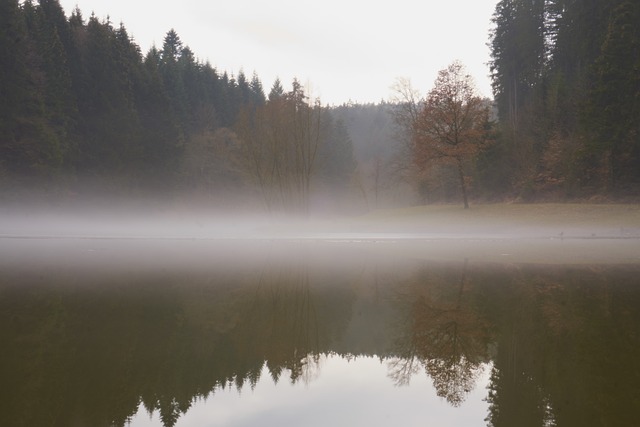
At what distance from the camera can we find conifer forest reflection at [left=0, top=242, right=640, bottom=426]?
5602mm

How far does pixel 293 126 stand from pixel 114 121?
96.3ft

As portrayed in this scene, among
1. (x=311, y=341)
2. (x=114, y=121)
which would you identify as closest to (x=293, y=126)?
(x=114, y=121)

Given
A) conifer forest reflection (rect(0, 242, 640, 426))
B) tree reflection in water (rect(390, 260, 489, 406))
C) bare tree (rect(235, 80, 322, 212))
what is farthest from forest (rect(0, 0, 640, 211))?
tree reflection in water (rect(390, 260, 489, 406))

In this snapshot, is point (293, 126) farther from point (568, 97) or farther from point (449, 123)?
point (568, 97)

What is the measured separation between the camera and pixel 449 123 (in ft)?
146

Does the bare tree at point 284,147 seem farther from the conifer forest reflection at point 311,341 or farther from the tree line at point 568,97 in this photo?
the conifer forest reflection at point 311,341

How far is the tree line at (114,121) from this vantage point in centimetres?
4762

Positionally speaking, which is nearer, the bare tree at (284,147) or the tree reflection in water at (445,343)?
the tree reflection in water at (445,343)

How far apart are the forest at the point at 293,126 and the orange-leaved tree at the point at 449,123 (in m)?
0.20

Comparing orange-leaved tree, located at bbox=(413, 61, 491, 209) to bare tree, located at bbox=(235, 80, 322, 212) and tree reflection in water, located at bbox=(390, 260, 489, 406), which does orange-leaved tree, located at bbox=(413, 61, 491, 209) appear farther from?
tree reflection in water, located at bbox=(390, 260, 489, 406)

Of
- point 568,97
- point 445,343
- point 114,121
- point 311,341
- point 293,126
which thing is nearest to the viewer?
point 445,343

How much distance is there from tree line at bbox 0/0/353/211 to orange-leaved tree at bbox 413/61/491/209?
967 cm

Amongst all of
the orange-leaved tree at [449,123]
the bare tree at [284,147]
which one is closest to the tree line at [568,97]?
the orange-leaved tree at [449,123]

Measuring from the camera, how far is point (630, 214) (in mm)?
34344
